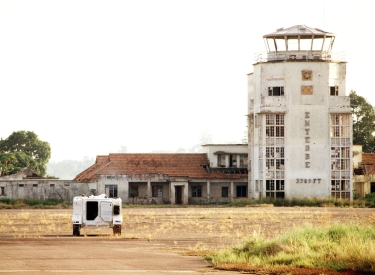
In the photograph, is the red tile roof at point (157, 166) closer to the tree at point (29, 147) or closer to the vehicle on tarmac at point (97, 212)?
the tree at point (29, 147)

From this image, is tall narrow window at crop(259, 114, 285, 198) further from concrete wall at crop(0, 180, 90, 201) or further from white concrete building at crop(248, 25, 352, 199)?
concrete wall at crop(0, 180, 90, 201)

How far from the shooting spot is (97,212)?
35.0 metres

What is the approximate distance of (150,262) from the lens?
2333 centimetres

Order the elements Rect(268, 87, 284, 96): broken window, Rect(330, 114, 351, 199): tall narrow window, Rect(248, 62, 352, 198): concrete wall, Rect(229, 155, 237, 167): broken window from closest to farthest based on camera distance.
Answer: Rect(248, 62, 352, 198): concrete wall, Rect(268, 87, 284, 96): broken window, Rect(330, 114, 351, 199): tall narrow window, Rect(229, 155, 237, 167): broken window

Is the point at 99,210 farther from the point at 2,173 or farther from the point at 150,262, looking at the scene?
the point at 2,173

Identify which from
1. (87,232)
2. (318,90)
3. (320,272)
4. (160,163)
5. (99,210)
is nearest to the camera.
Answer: (320,272)

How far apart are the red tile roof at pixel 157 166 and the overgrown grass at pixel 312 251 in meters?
63.0

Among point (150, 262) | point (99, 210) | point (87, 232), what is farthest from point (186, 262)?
point (87, 232)

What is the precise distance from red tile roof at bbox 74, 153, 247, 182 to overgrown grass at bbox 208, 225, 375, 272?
63.0 metres

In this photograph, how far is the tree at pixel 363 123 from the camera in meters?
117

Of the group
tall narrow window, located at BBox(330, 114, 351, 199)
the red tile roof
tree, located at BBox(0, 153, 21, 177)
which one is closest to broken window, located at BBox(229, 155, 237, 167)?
the red tile roof

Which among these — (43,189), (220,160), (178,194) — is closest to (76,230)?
(43,189)

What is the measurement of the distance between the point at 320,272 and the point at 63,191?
69.7 meters

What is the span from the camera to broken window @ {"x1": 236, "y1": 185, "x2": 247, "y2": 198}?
91.4 meters
